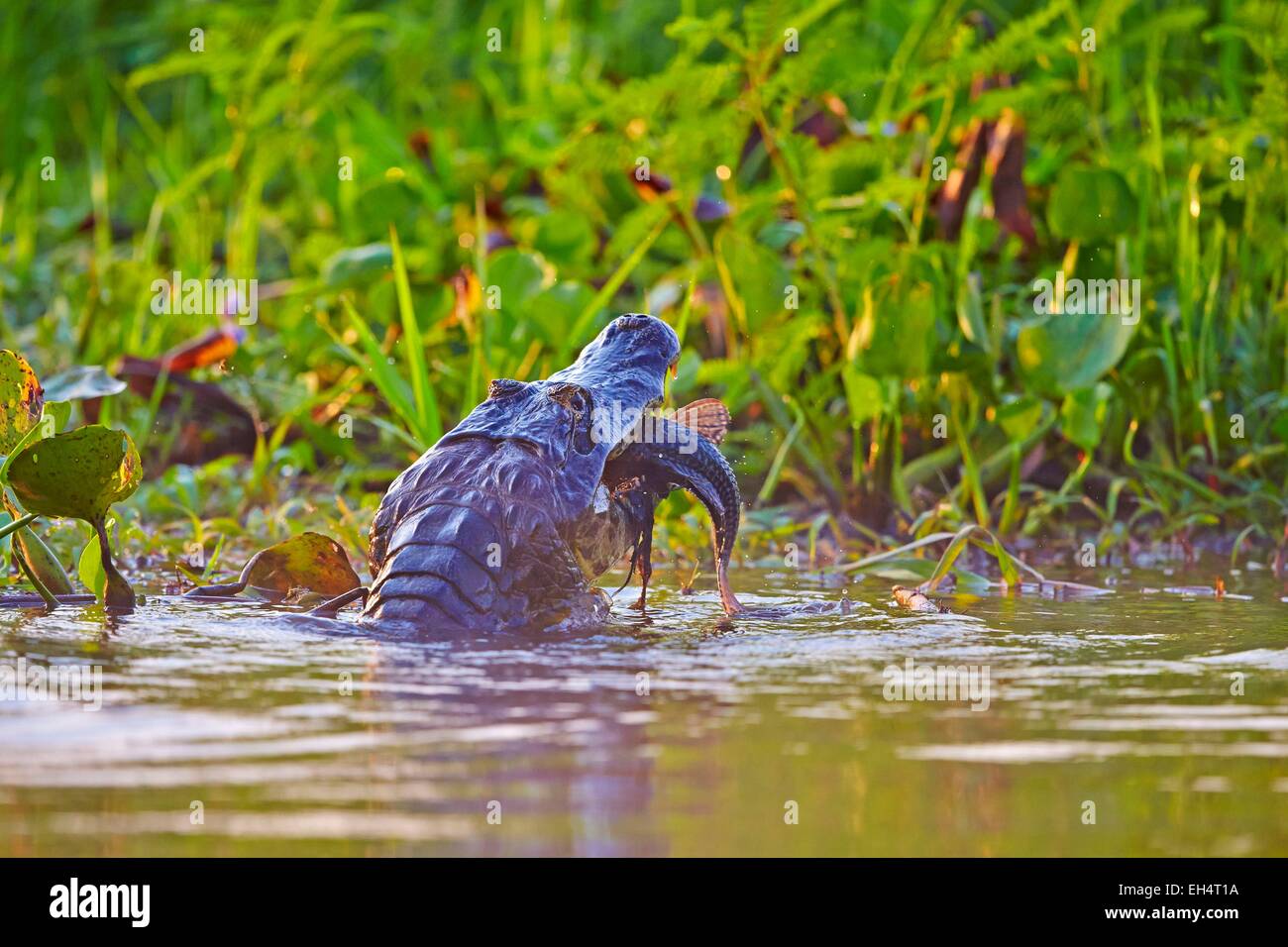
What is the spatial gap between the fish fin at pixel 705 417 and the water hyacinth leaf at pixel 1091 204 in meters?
1.65

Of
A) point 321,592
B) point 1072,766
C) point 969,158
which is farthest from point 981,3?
point 1072,766

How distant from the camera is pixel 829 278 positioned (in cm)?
507

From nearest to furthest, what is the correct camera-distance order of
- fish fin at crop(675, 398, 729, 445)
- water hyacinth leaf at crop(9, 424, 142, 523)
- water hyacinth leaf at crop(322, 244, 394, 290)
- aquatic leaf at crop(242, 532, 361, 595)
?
water hyacinth leaf at crop(9, 424, 142, 523) → aquatic leaf at crop(242, 532, 361, 595) → fish fin at crop(675, 398, 729, 445) → water hyacinth leaf at crop(322, 244, 394, 290)

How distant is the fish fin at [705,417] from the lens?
4016mm

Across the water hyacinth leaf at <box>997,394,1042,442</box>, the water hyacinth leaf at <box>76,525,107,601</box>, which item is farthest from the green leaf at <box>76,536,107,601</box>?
the water hyacinth leaf at <box>997,394,1042,442</box>

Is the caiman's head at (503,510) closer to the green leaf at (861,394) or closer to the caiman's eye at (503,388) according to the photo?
the caiman's eye at (503,388)

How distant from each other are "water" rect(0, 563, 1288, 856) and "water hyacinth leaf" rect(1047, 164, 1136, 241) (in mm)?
1858

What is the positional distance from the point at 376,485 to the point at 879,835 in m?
3.85

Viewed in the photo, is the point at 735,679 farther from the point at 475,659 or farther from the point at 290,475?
the point at 290,475

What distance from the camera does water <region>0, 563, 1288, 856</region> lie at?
6.96 feet

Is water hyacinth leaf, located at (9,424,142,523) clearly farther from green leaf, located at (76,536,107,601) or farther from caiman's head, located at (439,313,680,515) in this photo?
caiman's head, located at (439,313,680,515)

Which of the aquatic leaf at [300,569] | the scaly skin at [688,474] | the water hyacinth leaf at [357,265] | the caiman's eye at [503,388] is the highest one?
the water hyacinth leaf at [357,265]

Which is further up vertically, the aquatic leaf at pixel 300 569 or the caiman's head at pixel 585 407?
the caiman's head at pixel 585 407

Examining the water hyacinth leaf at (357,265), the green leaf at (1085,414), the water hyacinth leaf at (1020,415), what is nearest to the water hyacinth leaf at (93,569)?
the water hyacinth leaf at (357,265)
